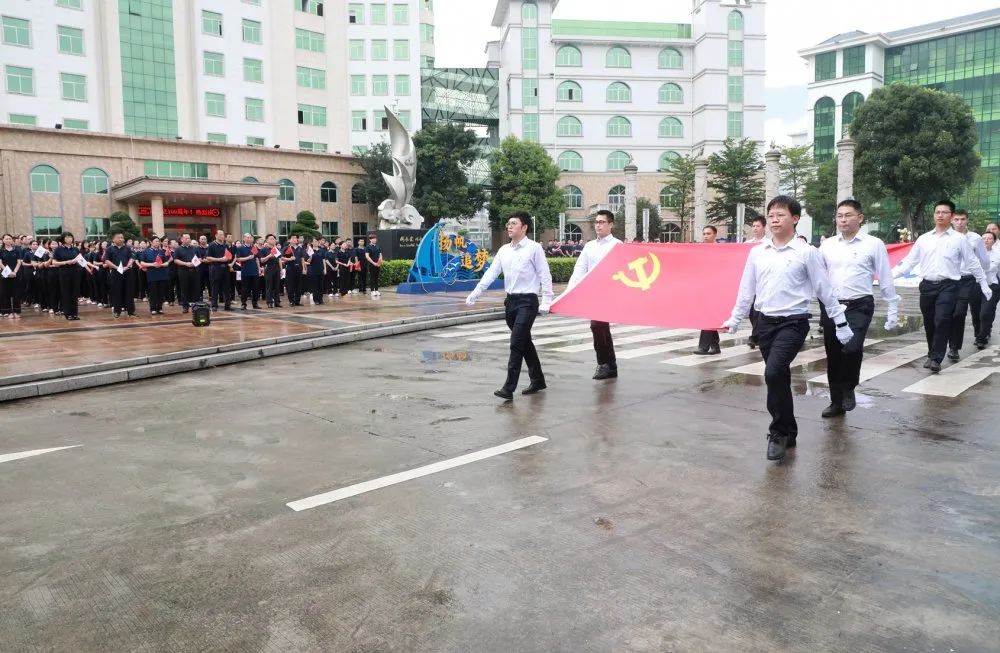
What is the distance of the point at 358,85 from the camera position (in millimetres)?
60094

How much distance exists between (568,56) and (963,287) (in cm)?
6553

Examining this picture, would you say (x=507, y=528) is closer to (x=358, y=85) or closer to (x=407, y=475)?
(x=407, y=475)

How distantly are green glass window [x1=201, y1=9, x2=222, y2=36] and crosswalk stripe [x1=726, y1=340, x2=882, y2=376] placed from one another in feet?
157

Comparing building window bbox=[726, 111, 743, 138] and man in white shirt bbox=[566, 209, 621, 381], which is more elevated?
building window bbox=[726, 111, 743, 138]

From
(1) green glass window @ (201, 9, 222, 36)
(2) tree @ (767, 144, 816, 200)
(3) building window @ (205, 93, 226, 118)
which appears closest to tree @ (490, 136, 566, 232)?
A: (2) tree @ (767, 144, 816, 200)

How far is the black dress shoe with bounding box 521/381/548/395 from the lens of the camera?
7.96 metres

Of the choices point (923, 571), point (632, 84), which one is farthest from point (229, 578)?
point (632, 84)

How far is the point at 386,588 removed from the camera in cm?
343

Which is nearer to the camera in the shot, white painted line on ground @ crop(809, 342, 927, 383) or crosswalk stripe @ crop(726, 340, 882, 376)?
white painted line on ground @ crop(809, 342, 927, 383)

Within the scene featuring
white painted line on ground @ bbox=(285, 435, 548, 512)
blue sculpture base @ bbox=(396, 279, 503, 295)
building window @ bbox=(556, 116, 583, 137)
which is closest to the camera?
white painted line on ground @ bbox=(285, 435, 548, 512)

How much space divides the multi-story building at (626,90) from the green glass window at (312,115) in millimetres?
19679

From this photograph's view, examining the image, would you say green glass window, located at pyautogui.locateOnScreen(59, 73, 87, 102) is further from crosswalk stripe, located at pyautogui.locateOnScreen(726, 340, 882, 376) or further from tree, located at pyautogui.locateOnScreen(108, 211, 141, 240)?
crosswalk stripe, located at pyautogui.locateOnScreen(726, 340, 882, 376)

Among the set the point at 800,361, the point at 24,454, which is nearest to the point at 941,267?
the point at 800,361

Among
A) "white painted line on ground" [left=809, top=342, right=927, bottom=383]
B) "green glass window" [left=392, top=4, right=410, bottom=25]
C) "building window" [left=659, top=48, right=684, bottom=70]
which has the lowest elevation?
"white painted line on ground" [left=809, top=342, right=927, bottom=383]
